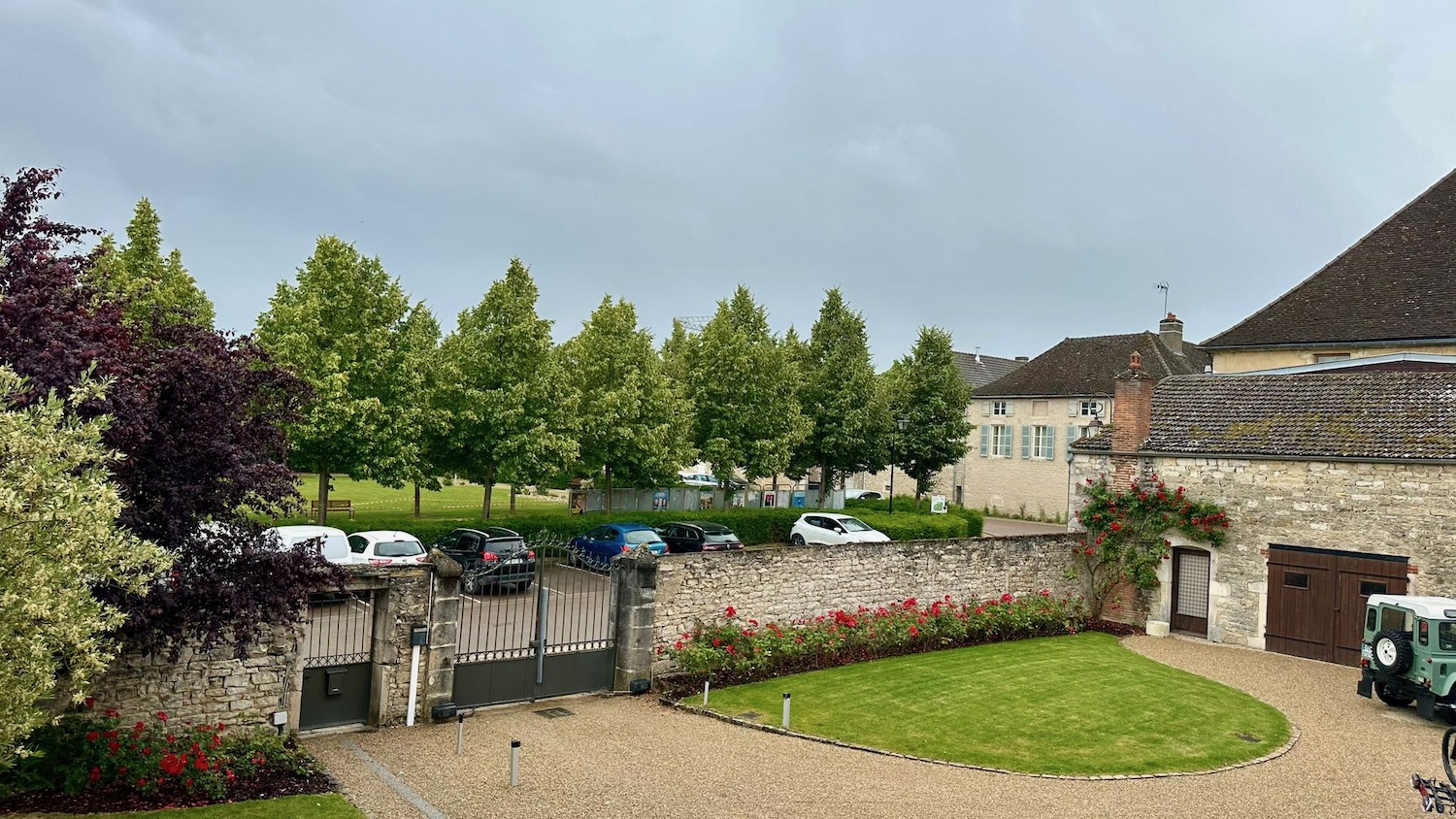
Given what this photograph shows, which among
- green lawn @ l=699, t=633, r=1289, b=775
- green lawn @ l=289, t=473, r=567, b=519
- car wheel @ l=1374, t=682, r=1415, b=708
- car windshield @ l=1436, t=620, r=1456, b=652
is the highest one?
car windshield @ l=1436, t=620, r=1456, b=652

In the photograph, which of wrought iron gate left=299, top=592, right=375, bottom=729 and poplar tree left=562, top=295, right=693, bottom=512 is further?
poplar tree left=562, top=295, right=693, bottom=512

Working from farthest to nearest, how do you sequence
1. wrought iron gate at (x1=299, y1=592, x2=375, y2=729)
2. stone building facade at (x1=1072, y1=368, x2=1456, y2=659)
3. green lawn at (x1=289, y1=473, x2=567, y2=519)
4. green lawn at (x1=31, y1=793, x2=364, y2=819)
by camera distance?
1. green lawn at (x1=289, y1=473, x2=567, y2=519)
2. stone building facade at (x1=1072, y1=368, x2=1456, y2=659)
3. wrought iron gate at (x1=299, y1=592, x2=375, y2=729)
4. green lawn at (x1=31, y1=793, x2=364, y2=819)

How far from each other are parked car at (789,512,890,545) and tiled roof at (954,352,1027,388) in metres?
28.1

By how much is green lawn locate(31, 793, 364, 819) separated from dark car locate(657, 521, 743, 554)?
17.3 m

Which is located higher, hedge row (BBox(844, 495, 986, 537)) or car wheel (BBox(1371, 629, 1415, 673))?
hedge row (BBox(844, 495, 986, 537))

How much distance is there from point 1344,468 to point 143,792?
22.0m

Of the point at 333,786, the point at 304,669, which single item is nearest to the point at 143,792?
the point at 333,786

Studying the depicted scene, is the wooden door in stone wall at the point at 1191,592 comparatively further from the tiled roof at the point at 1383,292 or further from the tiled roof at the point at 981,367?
the tiled roof at the point at 981,367

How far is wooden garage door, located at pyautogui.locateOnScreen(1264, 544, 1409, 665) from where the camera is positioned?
774 inches

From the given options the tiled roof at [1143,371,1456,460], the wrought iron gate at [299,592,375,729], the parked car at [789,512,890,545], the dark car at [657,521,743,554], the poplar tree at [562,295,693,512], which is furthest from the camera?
the poplar tree at [562,295,693,512]

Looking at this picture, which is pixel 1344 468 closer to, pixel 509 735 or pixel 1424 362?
pixel 1424 362

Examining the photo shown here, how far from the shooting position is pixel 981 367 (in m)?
60.7

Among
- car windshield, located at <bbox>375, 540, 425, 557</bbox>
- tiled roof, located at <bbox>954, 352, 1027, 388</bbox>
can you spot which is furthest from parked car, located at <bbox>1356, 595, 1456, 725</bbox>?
tiled roof, located at <bbox>954, 352, 1027, 388</bbox>

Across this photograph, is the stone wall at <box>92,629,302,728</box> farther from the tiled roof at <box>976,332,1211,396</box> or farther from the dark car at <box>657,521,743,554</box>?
the tiled roof at <box>976,332,1211,396</box>
